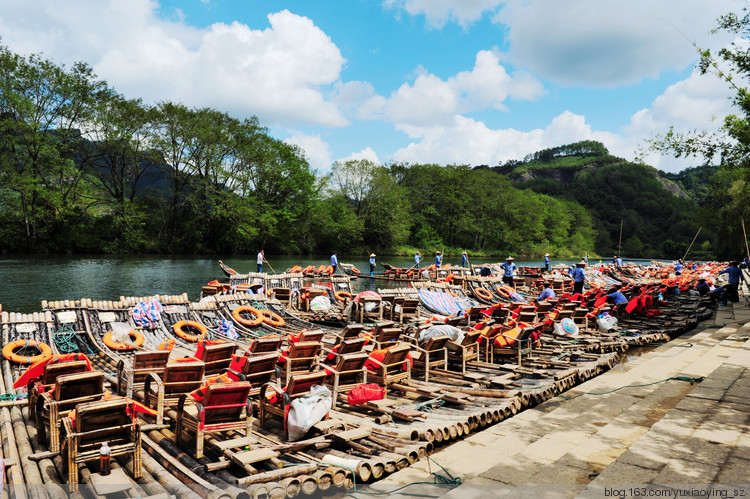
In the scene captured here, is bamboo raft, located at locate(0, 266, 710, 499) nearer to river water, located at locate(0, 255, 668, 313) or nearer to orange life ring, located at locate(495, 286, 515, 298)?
orange life ring, located at locate(495, 286, 515, 298)

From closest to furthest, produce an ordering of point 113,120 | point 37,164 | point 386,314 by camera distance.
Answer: point 386,314 → point 37,164 → point 113,120

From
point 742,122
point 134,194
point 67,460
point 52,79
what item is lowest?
point 67,460

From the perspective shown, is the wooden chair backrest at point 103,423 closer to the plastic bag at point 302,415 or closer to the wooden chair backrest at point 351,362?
the plastic bag at point 302,415

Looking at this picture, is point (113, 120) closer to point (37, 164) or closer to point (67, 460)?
point (37, 164)

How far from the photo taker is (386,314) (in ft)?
56.4

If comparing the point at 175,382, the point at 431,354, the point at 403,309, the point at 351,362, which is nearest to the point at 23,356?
the point at 175,382

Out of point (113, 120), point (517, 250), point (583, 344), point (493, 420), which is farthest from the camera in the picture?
point (517, 250)

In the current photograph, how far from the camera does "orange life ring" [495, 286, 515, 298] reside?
2324 cm

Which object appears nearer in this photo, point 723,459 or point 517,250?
point 723,459

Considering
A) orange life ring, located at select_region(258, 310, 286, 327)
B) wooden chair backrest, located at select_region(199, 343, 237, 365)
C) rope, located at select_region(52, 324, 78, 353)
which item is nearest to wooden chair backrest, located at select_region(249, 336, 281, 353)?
wooden chair backrest, located at select_region(199, 343, 237, 365)

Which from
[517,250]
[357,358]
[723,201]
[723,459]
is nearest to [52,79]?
[357,358]

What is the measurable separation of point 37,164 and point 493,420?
54.6 metres

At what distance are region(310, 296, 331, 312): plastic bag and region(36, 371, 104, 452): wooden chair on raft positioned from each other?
40.3 ft

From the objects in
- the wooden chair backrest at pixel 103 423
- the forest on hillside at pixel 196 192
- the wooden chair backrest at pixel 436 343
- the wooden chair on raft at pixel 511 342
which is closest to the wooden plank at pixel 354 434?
the wooden chair backrest at pixel 103 423
